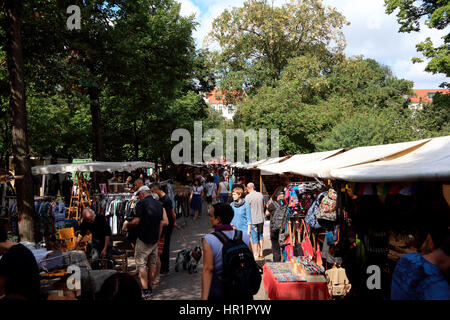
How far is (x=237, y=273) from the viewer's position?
326cm

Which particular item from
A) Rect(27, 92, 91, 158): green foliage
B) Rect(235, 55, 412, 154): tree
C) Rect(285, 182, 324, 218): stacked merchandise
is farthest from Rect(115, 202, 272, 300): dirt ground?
Rect(27, 92, 91, 158): green foliage

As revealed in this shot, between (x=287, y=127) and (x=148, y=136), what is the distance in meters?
8.91

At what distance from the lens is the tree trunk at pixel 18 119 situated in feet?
22.6

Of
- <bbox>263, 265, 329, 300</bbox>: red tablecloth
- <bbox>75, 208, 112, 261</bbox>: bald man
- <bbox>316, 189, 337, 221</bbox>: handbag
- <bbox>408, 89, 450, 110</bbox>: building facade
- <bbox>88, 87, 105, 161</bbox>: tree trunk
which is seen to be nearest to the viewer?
<bbox>263, 265, 329, 300</bbox>: red tablecloth

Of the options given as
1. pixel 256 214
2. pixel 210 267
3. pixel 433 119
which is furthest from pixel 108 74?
pixel 433 119

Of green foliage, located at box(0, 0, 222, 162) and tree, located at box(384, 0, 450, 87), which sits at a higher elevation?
tree, located at box(384, 0, 450, 87)

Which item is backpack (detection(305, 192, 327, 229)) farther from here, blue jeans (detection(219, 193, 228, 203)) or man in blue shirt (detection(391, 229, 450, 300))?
blue jeans (detection(219, 193, 228, 203))

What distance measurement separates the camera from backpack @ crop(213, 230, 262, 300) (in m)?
3.25

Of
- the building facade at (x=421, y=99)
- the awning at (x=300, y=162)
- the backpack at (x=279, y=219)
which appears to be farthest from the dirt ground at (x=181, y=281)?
the building facade at (x=421, y=99)

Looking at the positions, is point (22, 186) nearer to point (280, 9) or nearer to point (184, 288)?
point (184, 288)

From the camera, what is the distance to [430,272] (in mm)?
2432

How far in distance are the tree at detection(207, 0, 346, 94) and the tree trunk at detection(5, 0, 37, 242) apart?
→ 20.7 metres

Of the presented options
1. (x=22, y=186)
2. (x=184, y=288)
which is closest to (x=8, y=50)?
(x=22, y=186)

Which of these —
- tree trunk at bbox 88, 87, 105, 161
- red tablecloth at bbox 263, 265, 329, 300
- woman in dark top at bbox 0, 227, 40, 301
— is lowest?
red tablecloth at bbox 263, 265, 329, 300
